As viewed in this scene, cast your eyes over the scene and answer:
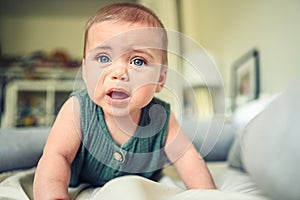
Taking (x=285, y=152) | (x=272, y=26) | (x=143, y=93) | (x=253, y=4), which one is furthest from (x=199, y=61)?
(x=253, y=4)

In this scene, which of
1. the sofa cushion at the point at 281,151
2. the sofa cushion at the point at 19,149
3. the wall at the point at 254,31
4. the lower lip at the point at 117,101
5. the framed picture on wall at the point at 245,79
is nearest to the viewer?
the sofa cushion at the point at 281,151

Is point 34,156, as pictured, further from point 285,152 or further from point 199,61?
point 285,152

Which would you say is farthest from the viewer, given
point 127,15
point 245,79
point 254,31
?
point 245,79

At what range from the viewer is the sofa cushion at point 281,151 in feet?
1.16

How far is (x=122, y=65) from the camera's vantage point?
0.44 meters

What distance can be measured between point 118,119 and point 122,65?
102mm

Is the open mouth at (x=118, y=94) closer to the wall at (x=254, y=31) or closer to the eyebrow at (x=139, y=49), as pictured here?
the eyebrow at (x=139, y=49)

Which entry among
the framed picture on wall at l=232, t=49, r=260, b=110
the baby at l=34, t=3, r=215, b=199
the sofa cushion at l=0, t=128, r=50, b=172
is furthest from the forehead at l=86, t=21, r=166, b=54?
the framed picture on wall at l=232, t=49, r=260, b=110

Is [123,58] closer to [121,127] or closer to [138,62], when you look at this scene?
[138,62]

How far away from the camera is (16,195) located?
0.45 metres

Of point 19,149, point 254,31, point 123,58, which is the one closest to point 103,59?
point 123,58

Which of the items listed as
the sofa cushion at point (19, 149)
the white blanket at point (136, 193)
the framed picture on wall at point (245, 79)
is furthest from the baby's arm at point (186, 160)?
the framed picture on wall at point (245, 79)

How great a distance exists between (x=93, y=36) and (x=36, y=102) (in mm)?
2369

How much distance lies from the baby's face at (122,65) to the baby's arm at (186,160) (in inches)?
4.6
